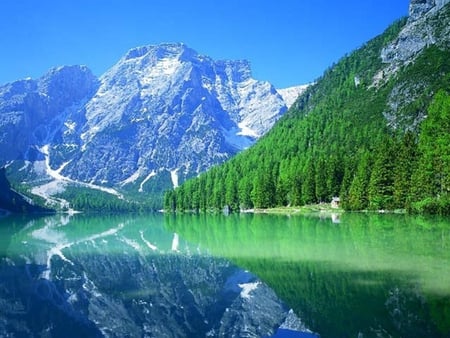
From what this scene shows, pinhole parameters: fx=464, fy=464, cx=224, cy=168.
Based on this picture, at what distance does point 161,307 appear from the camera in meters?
19.9

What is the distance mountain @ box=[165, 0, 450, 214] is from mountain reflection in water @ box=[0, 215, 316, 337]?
4906 centimetres

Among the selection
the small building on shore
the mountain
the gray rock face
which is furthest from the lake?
the gray rock face

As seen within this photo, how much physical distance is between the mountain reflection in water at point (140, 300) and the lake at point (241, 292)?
57mm

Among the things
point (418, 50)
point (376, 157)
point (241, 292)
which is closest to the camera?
point (241, 292)

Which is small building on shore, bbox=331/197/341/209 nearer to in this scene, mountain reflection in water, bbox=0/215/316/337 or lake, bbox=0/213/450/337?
lake, bbox=0/213/450/337

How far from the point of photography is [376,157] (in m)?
98.4

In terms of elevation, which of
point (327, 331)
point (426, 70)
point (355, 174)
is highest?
point (426, 70)

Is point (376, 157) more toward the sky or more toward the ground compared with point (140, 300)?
more toward the sky

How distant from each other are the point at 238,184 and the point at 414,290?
141 m

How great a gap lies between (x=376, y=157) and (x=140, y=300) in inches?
3365

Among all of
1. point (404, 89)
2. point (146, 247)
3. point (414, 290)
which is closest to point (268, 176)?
point (404, 89)

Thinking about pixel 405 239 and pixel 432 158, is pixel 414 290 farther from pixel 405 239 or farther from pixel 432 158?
pixel 432 158

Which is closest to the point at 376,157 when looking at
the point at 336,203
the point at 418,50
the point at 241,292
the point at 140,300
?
the point at 336,203

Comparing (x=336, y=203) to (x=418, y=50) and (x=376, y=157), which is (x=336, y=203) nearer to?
(x=376, y=157)
